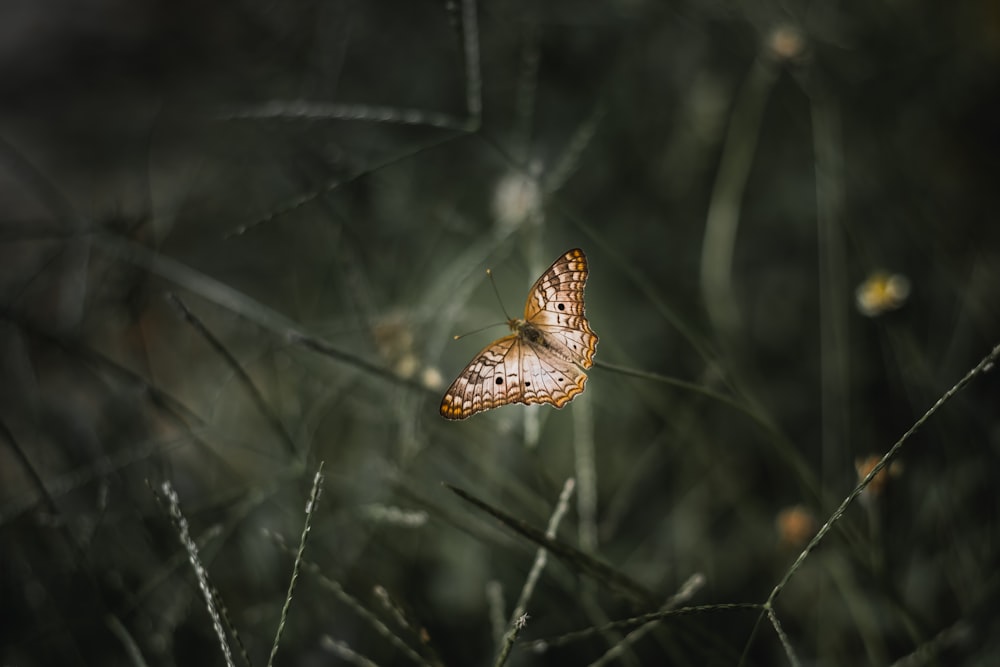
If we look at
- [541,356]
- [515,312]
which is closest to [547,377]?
[541,356]

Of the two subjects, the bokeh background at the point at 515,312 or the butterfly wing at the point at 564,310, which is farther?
the bokeh background at the point at 515,312

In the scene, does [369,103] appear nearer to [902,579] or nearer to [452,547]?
[452,547]

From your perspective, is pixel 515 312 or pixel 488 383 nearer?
pixel 488 383

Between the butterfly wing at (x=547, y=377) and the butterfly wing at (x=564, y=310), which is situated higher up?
the butterfly wing at (x=564, y=310)

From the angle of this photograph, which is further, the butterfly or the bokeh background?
the bokeh background

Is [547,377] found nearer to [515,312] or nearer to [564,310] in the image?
[564,310]

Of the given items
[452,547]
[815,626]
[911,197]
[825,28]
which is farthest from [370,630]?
[825,28]
